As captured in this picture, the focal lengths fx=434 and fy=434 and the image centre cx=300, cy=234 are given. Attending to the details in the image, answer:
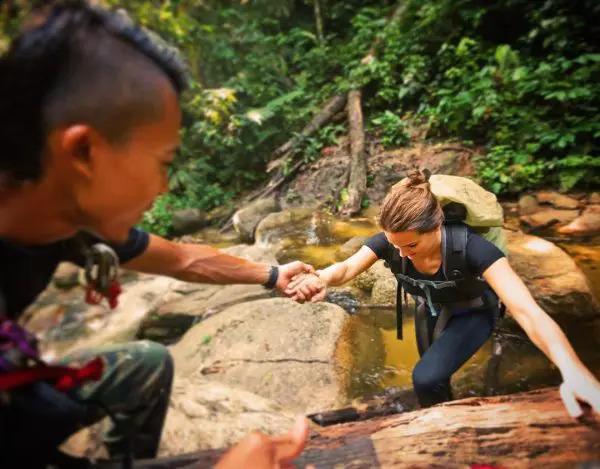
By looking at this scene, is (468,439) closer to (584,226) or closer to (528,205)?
(584,226)

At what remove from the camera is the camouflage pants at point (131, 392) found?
5.35 ft

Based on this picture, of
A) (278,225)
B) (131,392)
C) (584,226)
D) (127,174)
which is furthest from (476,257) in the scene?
(278,225)

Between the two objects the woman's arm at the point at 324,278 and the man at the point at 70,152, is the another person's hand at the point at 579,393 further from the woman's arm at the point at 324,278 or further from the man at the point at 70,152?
the woman's arm at the point at 324,278

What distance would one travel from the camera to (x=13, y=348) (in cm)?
108

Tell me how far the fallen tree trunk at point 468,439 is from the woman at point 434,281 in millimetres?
561

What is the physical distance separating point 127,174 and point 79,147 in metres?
0.13

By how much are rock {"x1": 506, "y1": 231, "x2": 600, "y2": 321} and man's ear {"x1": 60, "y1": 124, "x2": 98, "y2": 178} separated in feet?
14.0

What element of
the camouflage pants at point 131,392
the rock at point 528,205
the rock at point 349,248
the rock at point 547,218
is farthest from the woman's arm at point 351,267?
the rock at point 528,205

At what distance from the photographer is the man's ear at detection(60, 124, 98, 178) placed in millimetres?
1048

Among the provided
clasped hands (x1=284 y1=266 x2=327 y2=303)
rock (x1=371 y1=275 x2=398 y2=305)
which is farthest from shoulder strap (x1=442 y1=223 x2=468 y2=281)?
rock (x1=371 y1=275 x2=398 y2=305)

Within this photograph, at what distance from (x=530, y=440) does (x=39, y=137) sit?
2059 millimetres

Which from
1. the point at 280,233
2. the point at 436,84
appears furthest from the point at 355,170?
the point at 436,84

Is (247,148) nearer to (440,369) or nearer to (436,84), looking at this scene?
(436,84)

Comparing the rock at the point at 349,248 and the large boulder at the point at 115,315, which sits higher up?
the rock at the point at 349,248
